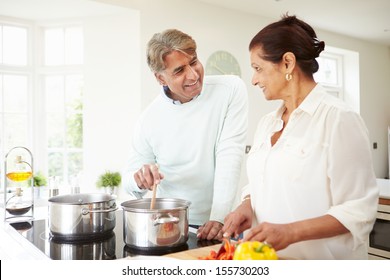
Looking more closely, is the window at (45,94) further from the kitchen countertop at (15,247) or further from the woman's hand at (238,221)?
the woman's hand at (238,221)

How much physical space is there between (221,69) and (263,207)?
1.43m

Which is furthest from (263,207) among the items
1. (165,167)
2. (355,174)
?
(165,167)

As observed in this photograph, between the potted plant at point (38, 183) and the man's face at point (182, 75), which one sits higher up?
the man's face at point (182, 75)

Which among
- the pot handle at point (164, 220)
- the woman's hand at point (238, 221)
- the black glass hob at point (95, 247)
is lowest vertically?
the black glass hob at point (95, 247)

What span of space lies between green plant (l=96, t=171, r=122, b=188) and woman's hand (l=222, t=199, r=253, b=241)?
1590 millimetres

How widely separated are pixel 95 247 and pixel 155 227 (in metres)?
0.19

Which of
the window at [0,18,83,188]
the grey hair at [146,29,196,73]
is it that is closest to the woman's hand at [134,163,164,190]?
the grey hair at [146,29,196,73]

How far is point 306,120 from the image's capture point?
0.86m

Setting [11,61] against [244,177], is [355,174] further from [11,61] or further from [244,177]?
[11,61]

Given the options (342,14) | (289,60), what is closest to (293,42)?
(289,60)

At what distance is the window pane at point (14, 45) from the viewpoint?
104 inches

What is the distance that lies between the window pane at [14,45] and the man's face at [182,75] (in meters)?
1.88

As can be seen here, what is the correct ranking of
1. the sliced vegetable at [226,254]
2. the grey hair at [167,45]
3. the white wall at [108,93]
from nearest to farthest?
the sliced vegetable at [226,254] < the grey hair at [167,45] < the white wall at [108,93]

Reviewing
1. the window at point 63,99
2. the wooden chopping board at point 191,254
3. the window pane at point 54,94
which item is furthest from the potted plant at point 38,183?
the wooden chopping board at point 191,254
